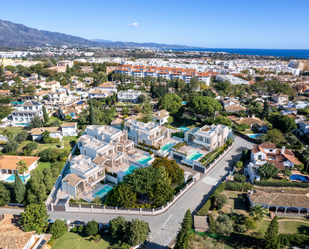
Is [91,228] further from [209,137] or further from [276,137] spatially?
[276,137]

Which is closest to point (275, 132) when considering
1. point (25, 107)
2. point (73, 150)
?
point (73, 150)

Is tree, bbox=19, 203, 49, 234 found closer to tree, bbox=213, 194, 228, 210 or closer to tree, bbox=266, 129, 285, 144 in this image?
tree, bbox=213, 194, 228, 210

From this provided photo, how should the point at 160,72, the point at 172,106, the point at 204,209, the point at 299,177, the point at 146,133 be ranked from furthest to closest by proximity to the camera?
the point at 160,72, the point at 172,106, the point at 146,133, the point at 299,177, the point at 204,209

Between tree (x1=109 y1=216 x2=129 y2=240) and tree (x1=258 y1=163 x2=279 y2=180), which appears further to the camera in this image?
tree (x1=258 y1=163 x2=279 y2=180)

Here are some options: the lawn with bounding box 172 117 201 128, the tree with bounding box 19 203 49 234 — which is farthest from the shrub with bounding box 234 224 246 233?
the lawn with bounding box 172 117 201 128

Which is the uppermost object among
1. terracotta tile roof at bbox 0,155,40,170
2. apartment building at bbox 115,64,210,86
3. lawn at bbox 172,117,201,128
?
apartment building at bbox 115,64,210,86

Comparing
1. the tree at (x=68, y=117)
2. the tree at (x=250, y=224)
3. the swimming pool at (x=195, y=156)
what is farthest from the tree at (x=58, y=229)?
the tree at (x=68, y=117)

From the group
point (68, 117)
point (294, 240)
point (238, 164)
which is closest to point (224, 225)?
point (294, 240)
